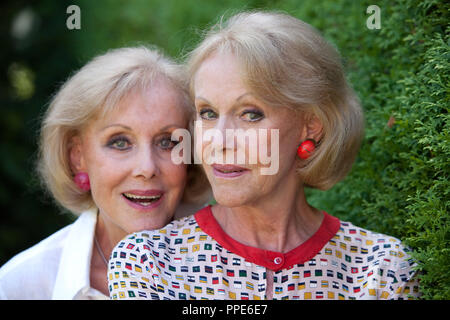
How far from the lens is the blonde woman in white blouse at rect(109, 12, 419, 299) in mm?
2881

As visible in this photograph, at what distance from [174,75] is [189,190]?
0.81 m

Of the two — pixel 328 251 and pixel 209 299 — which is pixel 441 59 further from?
pixel 209 299

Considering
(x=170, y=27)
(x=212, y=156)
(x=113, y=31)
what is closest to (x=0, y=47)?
(x=113, y=31)

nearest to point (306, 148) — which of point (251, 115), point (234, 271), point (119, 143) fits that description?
point (251, 115)

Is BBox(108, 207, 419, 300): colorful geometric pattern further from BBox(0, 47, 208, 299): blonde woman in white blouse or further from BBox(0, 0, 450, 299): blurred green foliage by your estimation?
BBox(0, 47, 208, 299): blonde woman in white blouse

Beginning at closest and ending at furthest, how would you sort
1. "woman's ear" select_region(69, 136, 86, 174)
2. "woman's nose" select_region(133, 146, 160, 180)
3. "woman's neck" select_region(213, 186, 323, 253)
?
"woman's neck" select_region(213, 186, 323, 253) → "woman's nose" select_region(133, 146, 160, 180) → "woman's ear" select_region(69, 136, 86, 174)

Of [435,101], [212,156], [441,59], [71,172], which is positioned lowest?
[71,172]

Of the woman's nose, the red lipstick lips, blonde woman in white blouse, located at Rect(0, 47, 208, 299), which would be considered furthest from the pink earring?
the red lipstick lips

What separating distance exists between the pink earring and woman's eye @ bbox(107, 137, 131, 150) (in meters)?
0.47

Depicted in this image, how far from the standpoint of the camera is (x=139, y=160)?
3500mm

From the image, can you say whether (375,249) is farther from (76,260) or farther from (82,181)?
(82,181)

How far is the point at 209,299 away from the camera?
114 inches

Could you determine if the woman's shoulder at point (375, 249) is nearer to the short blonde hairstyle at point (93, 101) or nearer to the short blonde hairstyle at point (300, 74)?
the short blonde hairstyle at point (300, 74)

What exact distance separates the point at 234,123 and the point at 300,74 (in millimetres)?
399
